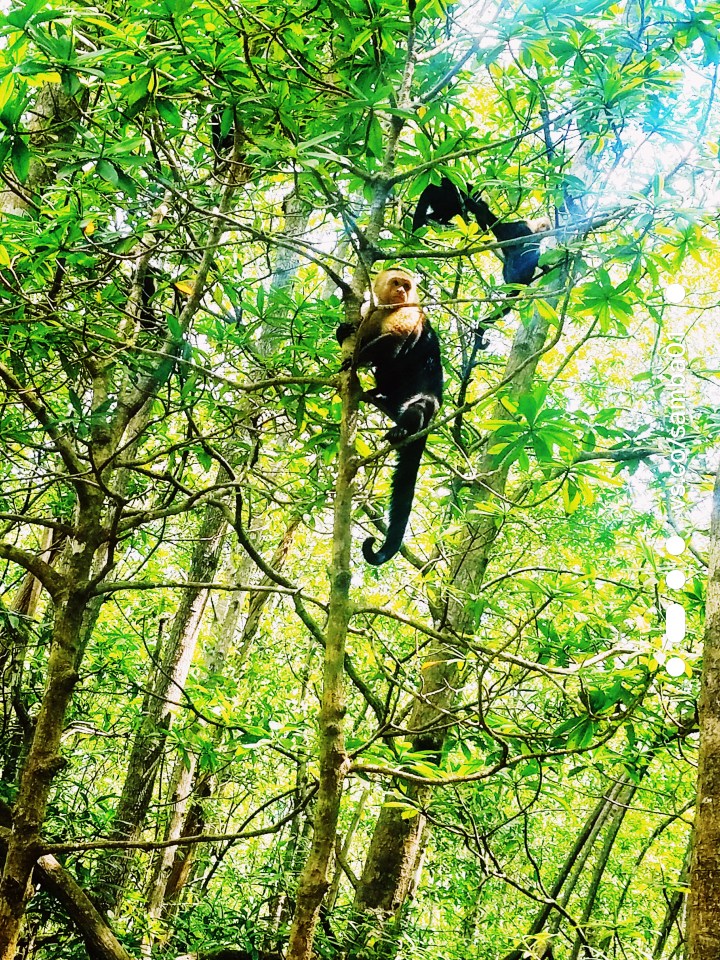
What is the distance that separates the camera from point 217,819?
507 centimetres

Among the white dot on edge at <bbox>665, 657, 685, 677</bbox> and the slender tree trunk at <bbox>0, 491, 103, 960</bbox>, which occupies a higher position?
the white dot on edge at <bbox>665, 657, 685, 677</bbox>

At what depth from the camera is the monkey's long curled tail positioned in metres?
3.38

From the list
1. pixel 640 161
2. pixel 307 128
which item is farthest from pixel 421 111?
pixel 640 161

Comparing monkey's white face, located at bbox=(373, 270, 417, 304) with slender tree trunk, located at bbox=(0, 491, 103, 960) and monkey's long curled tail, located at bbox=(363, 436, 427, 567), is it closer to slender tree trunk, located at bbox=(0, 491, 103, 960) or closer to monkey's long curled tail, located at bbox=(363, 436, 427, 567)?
monkey's long curled tail, located at bbox=(363, 436, 427, 567)

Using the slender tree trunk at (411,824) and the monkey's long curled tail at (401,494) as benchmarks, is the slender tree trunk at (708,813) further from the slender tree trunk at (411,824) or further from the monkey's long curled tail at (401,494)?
the slender tree trunk at (411,824)

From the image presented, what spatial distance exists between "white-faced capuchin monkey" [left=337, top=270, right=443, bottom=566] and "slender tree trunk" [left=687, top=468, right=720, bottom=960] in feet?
4.71

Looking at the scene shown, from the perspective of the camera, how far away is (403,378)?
11.4ft

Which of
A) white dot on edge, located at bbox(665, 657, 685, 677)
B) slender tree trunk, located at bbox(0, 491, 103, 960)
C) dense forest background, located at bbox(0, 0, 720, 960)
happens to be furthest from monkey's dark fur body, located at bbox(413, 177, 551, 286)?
white dot on edge, located at bbox(665, 657, 685, 677)

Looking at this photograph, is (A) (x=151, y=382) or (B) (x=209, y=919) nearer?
(A) (x=151, y=382)

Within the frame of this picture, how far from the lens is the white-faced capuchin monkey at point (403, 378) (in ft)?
10.7

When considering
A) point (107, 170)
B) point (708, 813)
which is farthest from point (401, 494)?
point (107, 170)

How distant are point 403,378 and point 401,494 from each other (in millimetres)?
551

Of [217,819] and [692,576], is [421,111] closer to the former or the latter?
[692,576]

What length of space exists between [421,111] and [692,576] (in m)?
2.32
